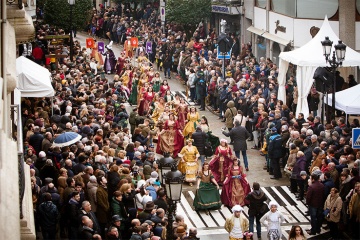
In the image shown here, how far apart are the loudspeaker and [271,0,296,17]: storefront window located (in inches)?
335

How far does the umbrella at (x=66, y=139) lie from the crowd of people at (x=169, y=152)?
0.22 metres

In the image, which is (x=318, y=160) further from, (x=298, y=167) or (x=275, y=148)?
(x=275, y=148)

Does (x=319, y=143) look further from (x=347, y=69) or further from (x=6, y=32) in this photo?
(x=6, y=32)

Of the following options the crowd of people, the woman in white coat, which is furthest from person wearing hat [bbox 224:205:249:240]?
the woman in white coat

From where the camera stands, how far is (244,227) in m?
19.8

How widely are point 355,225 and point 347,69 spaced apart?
47.3 feet

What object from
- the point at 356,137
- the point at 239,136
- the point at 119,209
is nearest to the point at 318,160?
the point at 356,137

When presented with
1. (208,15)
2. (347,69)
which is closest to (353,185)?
(347,69)

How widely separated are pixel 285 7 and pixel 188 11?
10.9 metres

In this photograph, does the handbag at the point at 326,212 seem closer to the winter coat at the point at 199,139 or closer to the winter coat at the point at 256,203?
the winter coat at the point at 256,203

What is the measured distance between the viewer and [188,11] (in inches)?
1988

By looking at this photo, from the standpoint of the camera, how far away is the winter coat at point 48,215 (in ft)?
61.8

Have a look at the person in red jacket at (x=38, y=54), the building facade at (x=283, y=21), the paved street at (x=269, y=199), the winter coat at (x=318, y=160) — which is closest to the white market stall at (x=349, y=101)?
the paved street at (x=269, y=199)

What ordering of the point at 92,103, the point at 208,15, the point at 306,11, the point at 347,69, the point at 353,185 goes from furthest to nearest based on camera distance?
1. the point at 208,15
2. the point at 306,11
3. the point at 347,69
4. the point at 92,103
5. the point at 353,185
